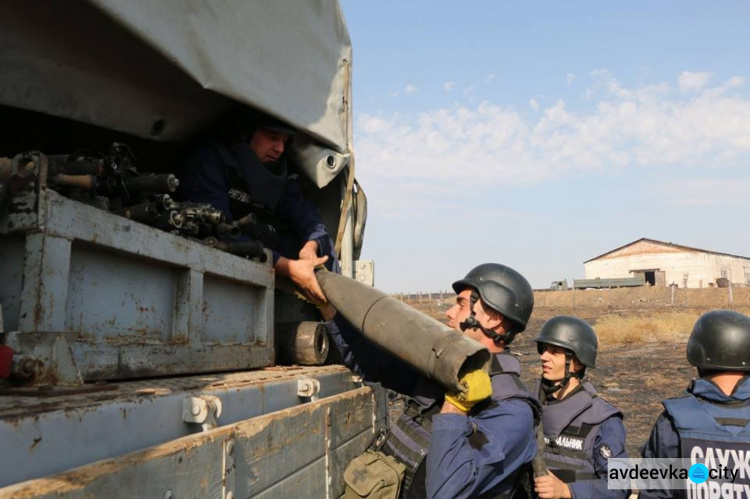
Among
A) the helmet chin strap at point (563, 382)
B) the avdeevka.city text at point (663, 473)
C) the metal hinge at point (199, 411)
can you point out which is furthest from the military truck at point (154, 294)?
the avdeevka.city text at point (663, 473)

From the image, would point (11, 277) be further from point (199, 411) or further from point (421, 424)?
point (421, 424)

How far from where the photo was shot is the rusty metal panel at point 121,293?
1.59 meters

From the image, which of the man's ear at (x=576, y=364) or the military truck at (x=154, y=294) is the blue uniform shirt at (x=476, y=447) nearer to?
the military truck at (x=154, y=294)

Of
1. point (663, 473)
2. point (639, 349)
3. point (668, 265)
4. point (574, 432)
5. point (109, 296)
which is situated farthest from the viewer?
point (668, 265)

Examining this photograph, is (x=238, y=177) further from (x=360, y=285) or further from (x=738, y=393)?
(x=738, y=393)

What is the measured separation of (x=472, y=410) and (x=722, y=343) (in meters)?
1.41

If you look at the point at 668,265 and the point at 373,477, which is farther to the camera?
the point at 668,265

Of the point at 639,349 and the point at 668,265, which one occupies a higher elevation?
the point at 668,265

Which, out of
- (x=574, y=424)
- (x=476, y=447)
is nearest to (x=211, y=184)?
(x=476, y=447)

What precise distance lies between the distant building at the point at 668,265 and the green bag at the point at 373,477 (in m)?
49.0

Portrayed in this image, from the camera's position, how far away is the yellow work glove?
2416mm

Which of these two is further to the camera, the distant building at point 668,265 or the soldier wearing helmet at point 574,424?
the distant building at point 668,265

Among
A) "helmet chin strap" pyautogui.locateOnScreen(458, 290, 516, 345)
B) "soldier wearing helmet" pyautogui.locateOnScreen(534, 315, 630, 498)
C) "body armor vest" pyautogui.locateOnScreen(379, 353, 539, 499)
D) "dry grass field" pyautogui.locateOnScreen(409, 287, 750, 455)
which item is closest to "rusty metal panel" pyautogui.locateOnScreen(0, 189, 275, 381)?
"body armor vest" pyautogui.locateOnScreen(379, 353, 539, 499)

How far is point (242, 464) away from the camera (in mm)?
1747
